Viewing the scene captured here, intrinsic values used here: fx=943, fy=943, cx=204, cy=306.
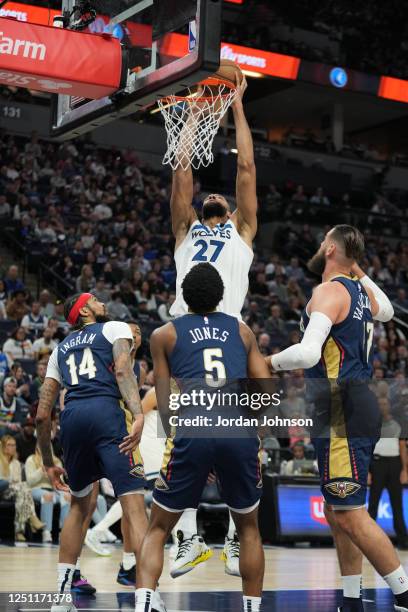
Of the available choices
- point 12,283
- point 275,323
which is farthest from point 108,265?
point 275,323

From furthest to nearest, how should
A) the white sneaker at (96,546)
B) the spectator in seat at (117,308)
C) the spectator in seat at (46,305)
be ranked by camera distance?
the spectator in seat at (46,305)
the spectator in seat at (117,308)
the white sneaker at (96,546)

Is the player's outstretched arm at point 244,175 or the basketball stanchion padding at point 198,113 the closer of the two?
the player's outstretched arm at point 244,175

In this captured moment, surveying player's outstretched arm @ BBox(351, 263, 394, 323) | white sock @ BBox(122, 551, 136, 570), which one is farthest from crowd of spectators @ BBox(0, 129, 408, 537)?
player's outstretched arm @ BBox(351, 263, 394, 323)

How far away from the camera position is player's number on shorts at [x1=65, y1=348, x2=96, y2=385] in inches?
259

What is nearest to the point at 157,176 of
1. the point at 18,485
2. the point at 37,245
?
the point at 37,245

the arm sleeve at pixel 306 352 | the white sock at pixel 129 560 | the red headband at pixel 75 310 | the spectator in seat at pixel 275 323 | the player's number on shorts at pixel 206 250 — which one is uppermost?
the spectator in seat at pixel 275 323

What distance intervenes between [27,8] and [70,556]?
9427 millimetres

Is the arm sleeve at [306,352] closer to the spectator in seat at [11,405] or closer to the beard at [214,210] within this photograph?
the beard at [214,210]

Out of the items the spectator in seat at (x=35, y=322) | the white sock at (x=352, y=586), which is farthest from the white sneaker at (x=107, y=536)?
the white sock at (x=352, y=586)

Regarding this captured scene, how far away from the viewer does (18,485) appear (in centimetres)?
1224

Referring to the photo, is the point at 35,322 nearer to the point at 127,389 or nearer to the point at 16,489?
the point at 16,489

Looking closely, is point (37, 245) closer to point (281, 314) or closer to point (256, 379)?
point (281, 314)

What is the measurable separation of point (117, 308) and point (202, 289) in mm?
11793

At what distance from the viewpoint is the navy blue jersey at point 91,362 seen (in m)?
6.55
